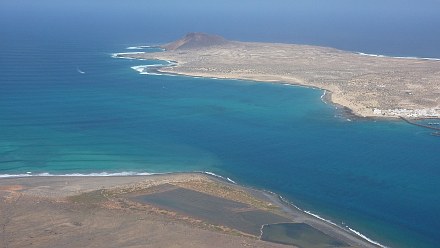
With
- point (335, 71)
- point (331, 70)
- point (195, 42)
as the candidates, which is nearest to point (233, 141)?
point (335, 71)

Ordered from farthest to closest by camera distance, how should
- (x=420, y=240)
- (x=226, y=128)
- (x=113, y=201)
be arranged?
(x=226, y=128), (x=113, y=201), (x=420, y=240)

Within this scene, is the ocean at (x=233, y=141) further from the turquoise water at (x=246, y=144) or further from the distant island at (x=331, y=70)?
the distant island at (x=331, y=70)

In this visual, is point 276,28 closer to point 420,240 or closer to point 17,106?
point 17,106

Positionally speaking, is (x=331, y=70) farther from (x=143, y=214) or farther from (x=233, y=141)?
(x=143, y=214)

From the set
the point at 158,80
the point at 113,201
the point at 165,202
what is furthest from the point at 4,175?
the point at 158,80

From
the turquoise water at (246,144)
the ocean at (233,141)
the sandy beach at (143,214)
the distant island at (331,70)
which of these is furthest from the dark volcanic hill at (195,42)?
the sandy beach at (143,214)

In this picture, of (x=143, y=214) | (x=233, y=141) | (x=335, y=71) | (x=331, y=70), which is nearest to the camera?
(x=143, y=214)

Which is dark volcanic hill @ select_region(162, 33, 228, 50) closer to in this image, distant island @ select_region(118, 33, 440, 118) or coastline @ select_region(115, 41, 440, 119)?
distant island @ select_region(118, 33, 440, 118)
